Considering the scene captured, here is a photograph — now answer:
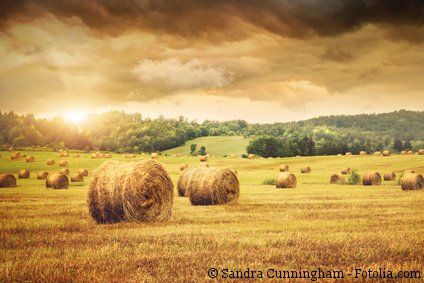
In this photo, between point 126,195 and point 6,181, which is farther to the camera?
Result: point 6,181

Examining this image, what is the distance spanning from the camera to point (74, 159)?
71250 mm

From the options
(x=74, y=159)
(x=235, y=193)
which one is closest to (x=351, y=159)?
(x=74, y=159)

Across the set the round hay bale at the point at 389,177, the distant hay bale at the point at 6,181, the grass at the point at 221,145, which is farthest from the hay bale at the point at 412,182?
the grass at the point at 221,145

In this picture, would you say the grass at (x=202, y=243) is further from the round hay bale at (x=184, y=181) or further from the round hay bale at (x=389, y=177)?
the round hay bale at (x=389, y=177)

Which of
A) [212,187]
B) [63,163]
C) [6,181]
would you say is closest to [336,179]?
[212,187]

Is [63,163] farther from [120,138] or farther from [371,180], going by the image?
[371,180]

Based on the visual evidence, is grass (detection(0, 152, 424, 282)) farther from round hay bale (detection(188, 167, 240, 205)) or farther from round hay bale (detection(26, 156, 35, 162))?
round hay bale (detection(26, 156, 35, 162))

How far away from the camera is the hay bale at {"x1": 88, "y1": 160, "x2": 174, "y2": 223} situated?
16.4 m

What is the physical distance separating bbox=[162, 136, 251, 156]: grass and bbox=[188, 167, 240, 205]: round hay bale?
293ft

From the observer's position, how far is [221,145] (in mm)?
127250

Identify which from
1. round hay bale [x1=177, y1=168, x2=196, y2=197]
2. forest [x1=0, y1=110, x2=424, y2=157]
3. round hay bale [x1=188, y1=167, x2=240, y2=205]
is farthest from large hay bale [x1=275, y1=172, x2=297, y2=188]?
forest [x1=0, y1=110, x2=424, y2=157]

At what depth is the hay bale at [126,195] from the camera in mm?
16406

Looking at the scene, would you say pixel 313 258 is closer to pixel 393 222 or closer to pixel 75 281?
pixel 75 281

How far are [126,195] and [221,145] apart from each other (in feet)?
364
